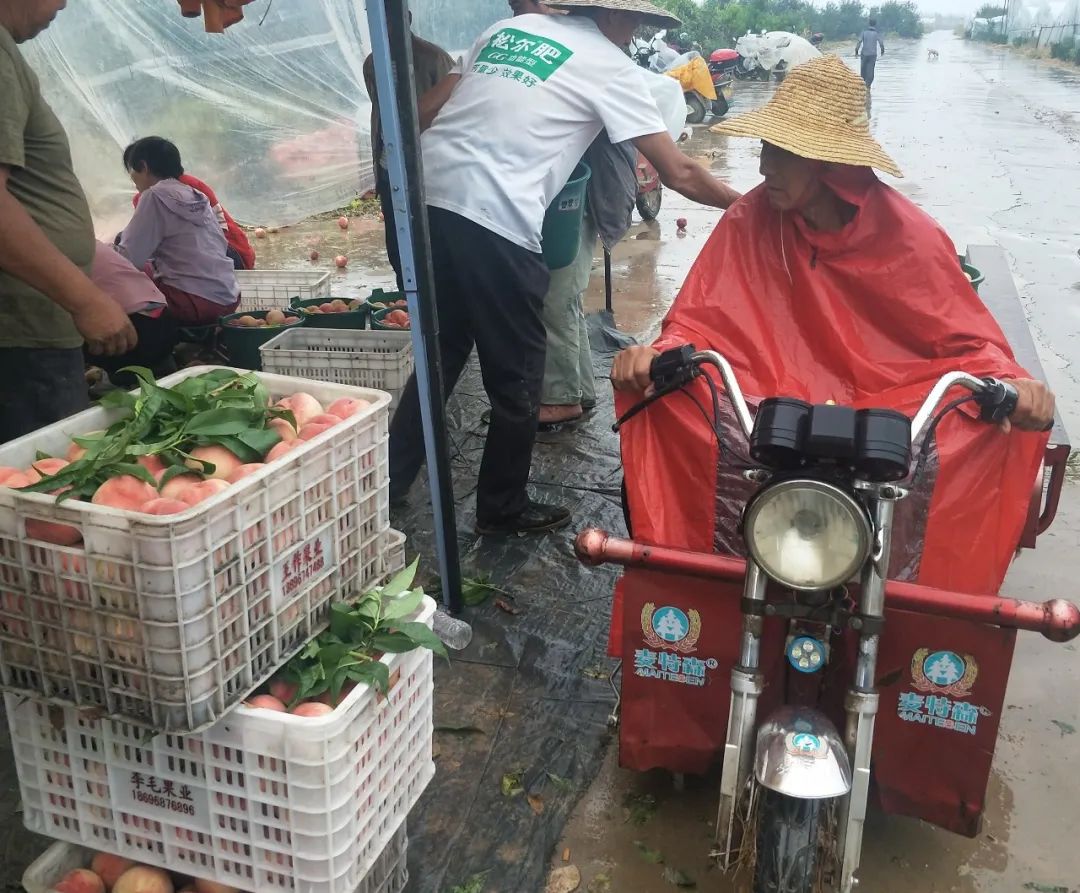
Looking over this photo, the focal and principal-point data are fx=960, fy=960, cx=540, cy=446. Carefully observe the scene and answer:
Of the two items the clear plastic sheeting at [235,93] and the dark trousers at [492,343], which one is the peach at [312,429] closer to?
the dark trousers at [492,343]

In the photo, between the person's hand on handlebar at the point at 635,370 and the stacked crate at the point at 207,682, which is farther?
the person's hand on handlebar at the point at 635,370

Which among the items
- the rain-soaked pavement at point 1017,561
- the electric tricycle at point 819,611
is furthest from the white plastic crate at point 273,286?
the electric tricycle at point 819,611

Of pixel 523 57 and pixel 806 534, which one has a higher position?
pixel 523 57

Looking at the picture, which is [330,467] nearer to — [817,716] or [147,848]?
[147,848]

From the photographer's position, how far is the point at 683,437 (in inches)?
90.2

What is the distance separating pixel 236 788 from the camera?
1765mm

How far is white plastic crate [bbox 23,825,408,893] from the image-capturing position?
1.94 metres

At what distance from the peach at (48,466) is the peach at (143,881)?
83 cm

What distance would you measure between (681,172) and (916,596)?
1.88 m

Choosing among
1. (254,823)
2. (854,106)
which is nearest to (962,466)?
(854,106)

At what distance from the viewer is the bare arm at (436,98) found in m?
3.47

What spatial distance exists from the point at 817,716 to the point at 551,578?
1669 millimetres


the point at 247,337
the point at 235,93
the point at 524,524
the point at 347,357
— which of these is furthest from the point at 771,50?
the point at 524,524

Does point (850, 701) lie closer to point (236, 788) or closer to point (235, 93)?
point (236, 788)
